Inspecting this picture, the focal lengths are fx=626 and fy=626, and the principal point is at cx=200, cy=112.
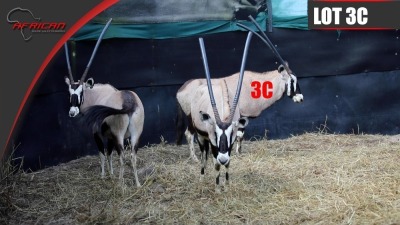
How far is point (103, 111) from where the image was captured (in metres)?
6.54

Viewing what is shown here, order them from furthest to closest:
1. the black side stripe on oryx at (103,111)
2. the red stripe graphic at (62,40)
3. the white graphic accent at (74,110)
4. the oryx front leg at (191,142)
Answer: the oryx front leg at (191,142), the white graphic accent at (74,110), the red stripe graphic at (62,40), the black side stripe on oryx at (103,111)

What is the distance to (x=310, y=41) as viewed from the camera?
8.92 metres

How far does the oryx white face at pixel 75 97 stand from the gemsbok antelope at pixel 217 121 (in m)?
1.32

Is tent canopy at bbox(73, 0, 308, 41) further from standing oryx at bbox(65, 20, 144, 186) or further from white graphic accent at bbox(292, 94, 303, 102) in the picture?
white graphic accent at bbox(292, 94, 303, 102)

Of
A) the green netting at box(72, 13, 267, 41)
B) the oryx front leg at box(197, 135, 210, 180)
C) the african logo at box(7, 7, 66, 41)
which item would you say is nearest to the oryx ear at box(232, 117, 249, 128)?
the oryx front leg at box(197, 135, 210, 180)

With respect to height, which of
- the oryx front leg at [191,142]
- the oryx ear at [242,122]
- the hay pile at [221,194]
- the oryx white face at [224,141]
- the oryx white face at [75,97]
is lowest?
the hay pile at [221,194]

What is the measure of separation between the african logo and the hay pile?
5.05 ft

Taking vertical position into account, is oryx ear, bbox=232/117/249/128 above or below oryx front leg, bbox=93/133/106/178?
above

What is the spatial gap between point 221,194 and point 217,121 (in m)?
0.79

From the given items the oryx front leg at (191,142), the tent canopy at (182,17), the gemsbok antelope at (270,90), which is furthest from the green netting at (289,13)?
the oryx front leg at (191,142)

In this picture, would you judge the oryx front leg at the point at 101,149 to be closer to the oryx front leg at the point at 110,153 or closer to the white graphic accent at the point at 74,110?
the oryx front leg at the point at 110,153

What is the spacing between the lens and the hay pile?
19.4 feet

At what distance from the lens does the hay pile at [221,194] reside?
5.90 metres

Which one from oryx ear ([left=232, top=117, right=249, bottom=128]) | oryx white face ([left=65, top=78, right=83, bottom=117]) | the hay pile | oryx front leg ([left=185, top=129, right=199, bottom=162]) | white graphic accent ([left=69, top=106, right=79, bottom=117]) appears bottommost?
the hay pile
